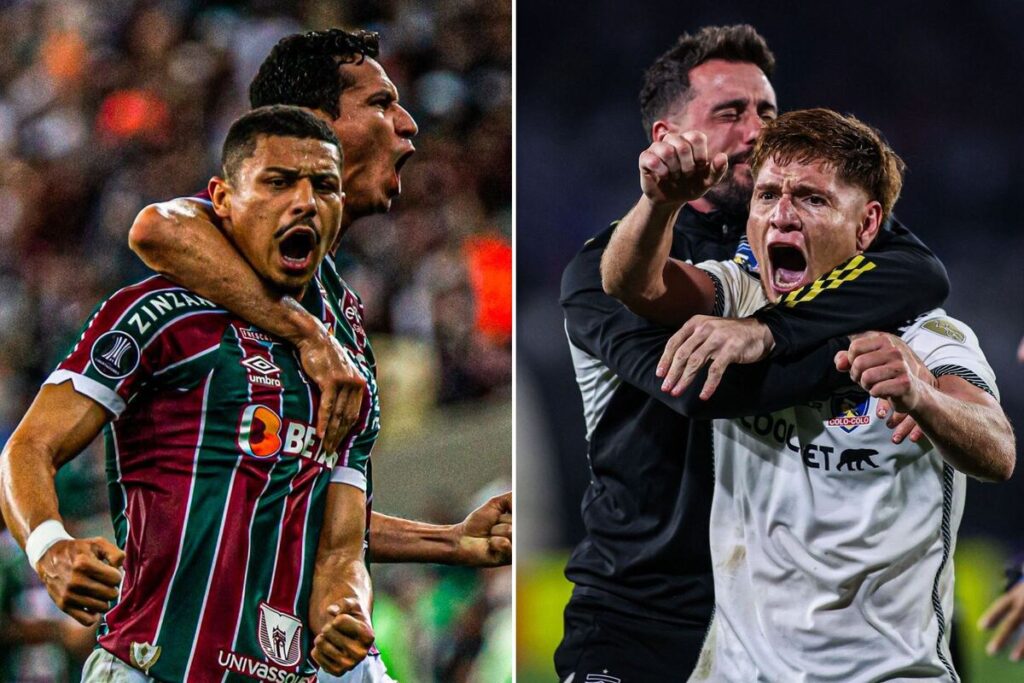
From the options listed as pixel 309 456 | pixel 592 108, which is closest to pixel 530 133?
pixel 592 108

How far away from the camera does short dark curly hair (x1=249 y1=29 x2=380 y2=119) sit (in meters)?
2.59

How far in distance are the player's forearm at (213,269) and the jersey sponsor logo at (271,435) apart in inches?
6.1

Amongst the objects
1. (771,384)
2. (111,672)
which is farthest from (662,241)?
(111,672)

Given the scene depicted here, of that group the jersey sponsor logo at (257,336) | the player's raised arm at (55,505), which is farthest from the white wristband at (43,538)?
the jersey sponsor logo at (257,336)

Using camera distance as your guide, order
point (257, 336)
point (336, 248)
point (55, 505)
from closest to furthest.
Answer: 1. point (55, 505)
2. point (257, 336)
3. point (336, 248)

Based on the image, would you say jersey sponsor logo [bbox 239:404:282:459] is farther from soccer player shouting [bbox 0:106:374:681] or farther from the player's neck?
the player's neck

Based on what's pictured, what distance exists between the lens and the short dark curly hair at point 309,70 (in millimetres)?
2588

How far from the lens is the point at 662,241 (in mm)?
2141

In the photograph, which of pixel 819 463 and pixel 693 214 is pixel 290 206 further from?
pixel 819 463

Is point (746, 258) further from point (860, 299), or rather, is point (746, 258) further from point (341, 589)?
point (341, 589)

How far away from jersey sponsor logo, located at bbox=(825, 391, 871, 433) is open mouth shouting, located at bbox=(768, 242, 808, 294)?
22 cm

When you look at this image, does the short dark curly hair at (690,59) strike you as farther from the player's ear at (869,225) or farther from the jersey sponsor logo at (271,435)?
the jersey sponsor logo at (271,435)

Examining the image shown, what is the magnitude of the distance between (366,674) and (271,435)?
51 cm

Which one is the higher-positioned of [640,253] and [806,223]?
[806,223]
